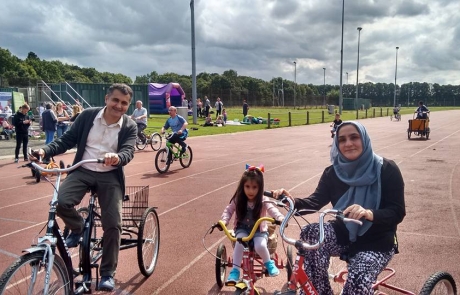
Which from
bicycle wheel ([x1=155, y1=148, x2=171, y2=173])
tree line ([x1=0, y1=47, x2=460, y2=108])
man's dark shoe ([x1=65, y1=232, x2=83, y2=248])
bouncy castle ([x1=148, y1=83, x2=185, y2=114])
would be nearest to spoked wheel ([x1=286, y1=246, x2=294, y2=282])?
man's dark shoe ([x1=65, y1=232, x2=83, y2=248])

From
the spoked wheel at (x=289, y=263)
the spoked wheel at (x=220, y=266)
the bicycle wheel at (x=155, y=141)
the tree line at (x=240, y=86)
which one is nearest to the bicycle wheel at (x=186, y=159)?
the bicycle wheel at (x=155, y=141)

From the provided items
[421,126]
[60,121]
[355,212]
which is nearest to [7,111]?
[60,121]

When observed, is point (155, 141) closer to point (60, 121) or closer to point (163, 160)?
point (60, 121)

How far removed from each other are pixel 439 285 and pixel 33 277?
3.06 m

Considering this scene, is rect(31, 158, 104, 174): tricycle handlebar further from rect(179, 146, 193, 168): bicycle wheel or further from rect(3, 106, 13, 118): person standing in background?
rect(3, 106, 13, 118): person standing in background

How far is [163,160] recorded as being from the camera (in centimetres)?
1147

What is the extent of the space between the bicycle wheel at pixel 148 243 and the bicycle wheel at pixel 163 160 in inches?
253

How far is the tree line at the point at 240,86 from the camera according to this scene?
3060 inches

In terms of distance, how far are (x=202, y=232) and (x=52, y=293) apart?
3007 mm

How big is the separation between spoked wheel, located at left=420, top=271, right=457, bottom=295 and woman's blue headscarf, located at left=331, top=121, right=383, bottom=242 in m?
0.61

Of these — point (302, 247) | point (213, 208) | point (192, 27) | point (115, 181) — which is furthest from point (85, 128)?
point (192, 27)

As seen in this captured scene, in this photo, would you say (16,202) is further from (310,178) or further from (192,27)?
(192,27)

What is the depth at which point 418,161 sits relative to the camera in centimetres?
1310

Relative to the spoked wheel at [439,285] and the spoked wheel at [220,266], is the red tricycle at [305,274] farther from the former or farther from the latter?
the spoked wheel at [220,266]
